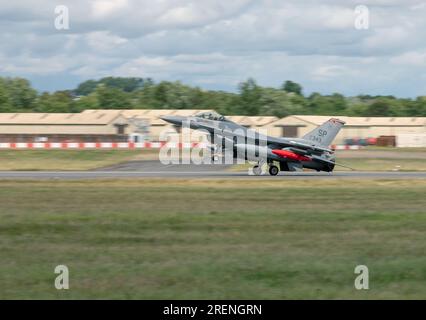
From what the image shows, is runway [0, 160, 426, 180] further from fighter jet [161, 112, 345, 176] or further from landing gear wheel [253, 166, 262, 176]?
fighter jet [161, 112, 345, 176]

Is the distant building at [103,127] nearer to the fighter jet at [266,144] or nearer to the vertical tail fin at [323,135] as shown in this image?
the fighter jet at [266,144]

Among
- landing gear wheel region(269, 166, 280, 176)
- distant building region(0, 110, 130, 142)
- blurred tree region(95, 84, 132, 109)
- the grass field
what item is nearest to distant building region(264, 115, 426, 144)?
distant building region(0, 110, 130, 142)

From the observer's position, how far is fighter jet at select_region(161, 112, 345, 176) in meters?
37.6

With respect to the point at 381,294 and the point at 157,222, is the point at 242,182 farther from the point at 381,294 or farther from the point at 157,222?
the point at 381,294

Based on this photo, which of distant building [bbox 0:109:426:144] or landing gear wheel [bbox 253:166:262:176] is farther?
distant building [bbox 0:109:426:144]

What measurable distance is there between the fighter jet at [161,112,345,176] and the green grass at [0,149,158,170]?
1179 centimetres

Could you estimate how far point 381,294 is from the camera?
1127 centimetres

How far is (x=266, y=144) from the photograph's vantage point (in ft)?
128

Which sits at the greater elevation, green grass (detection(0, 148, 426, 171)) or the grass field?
green grass (detection(0, 148, 426, 171))

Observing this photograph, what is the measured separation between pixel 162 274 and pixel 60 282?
174 centimetres

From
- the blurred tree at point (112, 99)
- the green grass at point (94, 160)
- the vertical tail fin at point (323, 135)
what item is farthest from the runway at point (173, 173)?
the blurred tree at point (112, 99)

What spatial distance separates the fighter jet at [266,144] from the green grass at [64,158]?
11793mm

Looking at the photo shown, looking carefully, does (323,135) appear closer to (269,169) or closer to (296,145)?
(296,145)

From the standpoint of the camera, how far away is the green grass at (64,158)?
47741 millimetres
